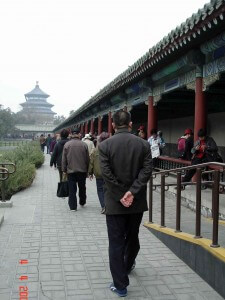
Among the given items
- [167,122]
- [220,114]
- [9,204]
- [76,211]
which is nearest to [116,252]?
[76,211]

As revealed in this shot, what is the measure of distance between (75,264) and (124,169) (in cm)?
160

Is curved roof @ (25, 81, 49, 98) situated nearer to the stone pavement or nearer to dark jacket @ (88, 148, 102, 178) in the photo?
dark jacket @ (88, 148, 102, 178)

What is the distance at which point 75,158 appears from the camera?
26.7ft

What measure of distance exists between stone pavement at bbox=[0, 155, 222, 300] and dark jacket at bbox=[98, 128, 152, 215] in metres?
0.89

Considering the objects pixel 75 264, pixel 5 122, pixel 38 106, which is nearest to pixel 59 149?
pixel 75 264

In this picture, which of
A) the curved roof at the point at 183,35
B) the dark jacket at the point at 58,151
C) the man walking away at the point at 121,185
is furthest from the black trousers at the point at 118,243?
the dark jacket at the point at 58,151

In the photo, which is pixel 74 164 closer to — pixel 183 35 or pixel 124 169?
pixel 183 35

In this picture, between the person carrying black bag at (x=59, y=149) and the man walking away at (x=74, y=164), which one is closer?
the man walking away at (x=74, y=164)

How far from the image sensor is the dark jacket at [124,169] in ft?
12.4

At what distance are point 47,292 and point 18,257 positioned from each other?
121 centimetres

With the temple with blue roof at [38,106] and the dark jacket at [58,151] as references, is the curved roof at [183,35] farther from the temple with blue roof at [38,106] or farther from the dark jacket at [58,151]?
the temple with blue roof at [38,106]

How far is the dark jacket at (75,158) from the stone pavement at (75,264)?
99 cm

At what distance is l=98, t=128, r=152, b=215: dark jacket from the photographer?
149 inches

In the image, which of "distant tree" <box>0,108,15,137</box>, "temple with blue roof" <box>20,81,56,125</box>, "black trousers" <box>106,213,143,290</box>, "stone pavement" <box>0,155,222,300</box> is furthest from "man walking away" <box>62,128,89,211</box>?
"temple with blue roof" <box>20,81,56,125</box>
